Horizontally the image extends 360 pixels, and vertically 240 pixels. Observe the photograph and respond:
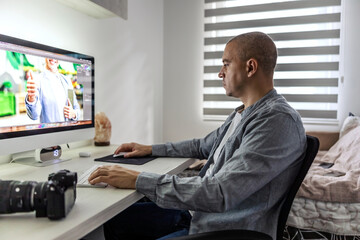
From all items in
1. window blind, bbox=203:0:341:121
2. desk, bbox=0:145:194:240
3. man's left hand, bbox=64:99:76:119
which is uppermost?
window blind, bbox=203:0:341:121

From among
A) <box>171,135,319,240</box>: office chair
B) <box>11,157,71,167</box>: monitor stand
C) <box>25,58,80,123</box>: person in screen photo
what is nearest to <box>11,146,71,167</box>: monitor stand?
<box>11,157,71,167</box>: monitor stand

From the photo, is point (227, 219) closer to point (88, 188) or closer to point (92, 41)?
point (88, 188)

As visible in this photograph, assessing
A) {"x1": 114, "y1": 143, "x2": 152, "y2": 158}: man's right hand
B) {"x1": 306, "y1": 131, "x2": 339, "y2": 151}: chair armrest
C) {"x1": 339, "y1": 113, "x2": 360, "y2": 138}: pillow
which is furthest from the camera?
{"x1": 306, "y1": 131, "x2": 339, "y2": 151}: chair armrest

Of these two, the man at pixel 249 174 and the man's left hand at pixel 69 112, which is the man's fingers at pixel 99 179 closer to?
the man at pixel 249 174

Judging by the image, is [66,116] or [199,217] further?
[66,116]

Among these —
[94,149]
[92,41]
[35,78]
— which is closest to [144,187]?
[35,78]

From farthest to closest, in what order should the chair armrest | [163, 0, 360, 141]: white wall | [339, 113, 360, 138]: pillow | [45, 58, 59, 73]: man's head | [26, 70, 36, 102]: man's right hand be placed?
[163, 0, 360, 141]: white wall
the chair armrest
[339, 113, 360, 138]: pillow
[45, 58, 59, 73]: man's head
[26, 70, 36, 102]: man's right hand

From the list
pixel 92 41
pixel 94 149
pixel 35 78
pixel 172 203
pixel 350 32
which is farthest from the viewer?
pixel 350 32

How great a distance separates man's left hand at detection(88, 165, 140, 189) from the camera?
0.96m

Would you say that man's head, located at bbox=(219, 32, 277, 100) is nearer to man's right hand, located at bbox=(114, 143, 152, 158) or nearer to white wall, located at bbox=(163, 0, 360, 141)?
man's right hand, located at bbox=(114, 143, 152, 158)

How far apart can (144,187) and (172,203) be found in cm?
11

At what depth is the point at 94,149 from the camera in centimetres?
182

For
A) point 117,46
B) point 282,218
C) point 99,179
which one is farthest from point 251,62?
point 117,46

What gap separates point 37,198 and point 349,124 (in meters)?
2.78
